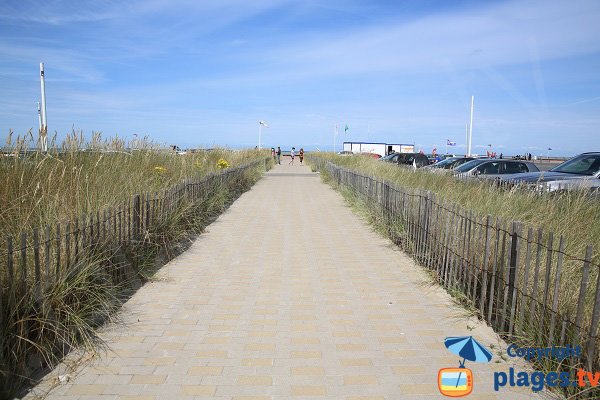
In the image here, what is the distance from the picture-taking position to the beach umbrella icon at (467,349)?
403 cm

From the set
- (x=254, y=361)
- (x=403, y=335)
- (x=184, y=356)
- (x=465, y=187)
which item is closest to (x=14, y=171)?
(x=184, y=356)

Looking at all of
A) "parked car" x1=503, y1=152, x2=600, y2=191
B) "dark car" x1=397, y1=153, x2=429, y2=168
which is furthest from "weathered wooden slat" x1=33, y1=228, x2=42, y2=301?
"dark car" x1=397, y1=153, x2=429, y2=168

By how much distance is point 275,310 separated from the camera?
16.7ft

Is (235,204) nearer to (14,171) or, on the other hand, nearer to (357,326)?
(14,171)

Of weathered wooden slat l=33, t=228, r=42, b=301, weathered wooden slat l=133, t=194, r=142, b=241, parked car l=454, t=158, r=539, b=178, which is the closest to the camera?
weathered wooden slat l=33, t=228, r=42, b=301

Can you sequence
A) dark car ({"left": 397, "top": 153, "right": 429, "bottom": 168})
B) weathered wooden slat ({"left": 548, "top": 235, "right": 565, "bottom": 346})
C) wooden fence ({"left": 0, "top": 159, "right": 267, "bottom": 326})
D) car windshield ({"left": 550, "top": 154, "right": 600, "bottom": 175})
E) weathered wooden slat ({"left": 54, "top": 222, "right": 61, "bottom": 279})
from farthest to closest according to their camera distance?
dark car ({"left": 397, "top": 153, "right": 429, "bottom": 168}), car windshield ({"left": 550, "top": 154, "right": 600, "bottom": 175}), weathered wooden slat ({"left": 54, "top": 222, "right": 61, "bottom": 279}), wooden fence ({"left": 0, "top": 159, "right": 267, "bottom": 326}), weathered wooden slat ({"left": 548, "top": 235, "right": 565, "bottom": 346})

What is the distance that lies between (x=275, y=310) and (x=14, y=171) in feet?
12.2

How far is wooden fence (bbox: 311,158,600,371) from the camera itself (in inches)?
142

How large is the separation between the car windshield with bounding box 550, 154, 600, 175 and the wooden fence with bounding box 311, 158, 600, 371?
21.2 ft

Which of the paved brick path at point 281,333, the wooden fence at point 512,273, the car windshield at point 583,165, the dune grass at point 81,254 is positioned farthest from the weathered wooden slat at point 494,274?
the car windshield at point 583,165

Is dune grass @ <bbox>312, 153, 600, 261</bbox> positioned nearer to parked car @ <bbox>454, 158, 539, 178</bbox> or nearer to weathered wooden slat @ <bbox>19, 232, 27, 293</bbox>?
weathered wooden slat @ <bbox>19, 232, 27, 293</bbox>

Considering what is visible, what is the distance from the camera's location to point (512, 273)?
434 cm

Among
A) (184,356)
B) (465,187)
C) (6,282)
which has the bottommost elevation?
(184,356)

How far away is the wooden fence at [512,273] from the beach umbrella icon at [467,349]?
1.05 ft
